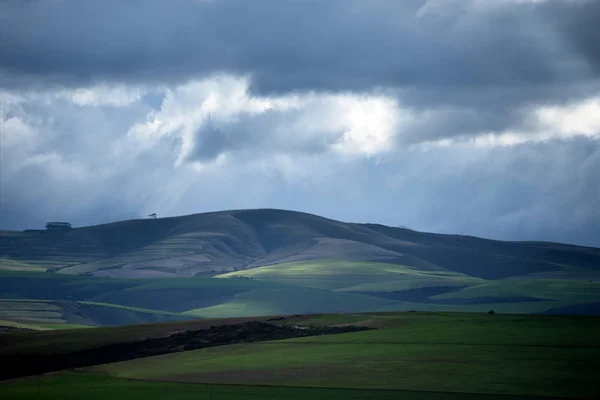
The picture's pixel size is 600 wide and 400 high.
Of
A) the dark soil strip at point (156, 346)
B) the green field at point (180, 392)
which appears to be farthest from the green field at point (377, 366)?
the dark soil strip at point (156, 346)

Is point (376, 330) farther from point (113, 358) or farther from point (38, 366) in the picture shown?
point (38, 366)

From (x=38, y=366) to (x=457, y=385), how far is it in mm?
48278

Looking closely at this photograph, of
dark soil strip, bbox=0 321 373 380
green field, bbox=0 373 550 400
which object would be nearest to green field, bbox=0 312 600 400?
green field, bbox=0 373 550 400

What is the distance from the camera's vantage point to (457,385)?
7056cm

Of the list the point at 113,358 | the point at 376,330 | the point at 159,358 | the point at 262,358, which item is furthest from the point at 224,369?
the point at 376,330

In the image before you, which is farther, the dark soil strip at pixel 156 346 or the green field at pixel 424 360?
the dark soil strip at pixel 156 346

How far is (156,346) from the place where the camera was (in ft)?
344

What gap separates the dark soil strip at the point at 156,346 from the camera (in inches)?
3917

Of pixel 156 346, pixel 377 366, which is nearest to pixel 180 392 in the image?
pixel 377 366

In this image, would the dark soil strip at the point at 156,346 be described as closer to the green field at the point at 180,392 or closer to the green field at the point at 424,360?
the green field at the point at 424,360

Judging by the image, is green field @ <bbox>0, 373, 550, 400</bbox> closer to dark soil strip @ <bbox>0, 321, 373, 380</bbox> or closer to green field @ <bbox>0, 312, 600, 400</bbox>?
green field @ <bbox>0, 312, 600, 400</bbox>

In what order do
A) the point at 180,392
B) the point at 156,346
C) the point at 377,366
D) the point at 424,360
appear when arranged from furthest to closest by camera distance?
the point at 156,346 → the point at 424,360 → the point at 377,366 → the point at 180,392

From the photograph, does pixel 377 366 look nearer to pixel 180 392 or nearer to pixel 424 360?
pixel 424 360

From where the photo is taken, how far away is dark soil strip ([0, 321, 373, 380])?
9950cm
